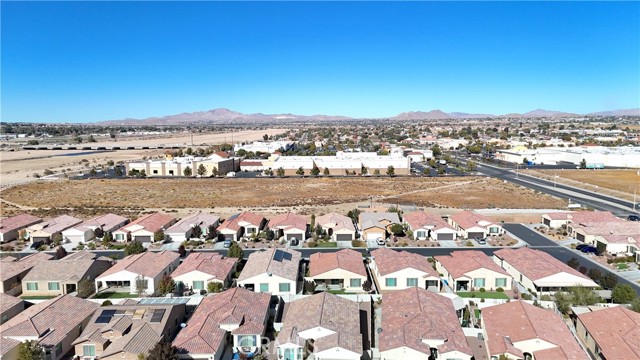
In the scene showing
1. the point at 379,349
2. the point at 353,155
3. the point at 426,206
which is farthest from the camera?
the point at 353,155

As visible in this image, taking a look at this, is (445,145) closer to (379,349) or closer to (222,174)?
(222,174)

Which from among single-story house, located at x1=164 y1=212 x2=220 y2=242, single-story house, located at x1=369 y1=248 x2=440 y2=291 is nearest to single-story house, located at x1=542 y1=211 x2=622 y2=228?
single-story house, located at x1=369 y1=248 x2=440 y2=291

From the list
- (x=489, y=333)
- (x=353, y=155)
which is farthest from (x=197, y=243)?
(x=353, y=155)

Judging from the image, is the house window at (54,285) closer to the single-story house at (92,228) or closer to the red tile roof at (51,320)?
the red tile roof at (51,320)

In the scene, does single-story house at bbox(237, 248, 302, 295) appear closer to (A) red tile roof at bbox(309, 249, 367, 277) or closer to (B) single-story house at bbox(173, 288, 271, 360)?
(A) red tile roof at bbox(309, 249, 367, 277)

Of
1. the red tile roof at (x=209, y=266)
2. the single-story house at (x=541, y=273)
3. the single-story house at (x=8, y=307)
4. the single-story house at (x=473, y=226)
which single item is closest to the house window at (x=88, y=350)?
the single-story house at (x=8, y=307)

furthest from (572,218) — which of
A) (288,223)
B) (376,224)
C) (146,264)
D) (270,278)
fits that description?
(146,264)
